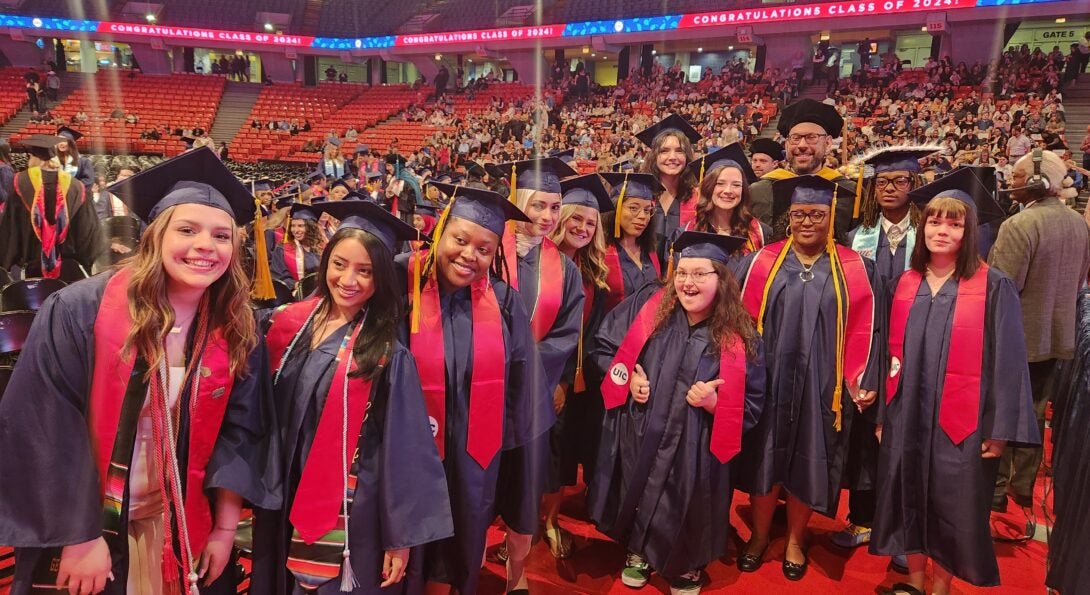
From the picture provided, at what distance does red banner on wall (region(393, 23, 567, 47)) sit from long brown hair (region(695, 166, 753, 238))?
23266 millimetres

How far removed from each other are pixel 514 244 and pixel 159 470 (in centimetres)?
164

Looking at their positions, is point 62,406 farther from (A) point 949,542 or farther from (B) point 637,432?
(A) point 949,542

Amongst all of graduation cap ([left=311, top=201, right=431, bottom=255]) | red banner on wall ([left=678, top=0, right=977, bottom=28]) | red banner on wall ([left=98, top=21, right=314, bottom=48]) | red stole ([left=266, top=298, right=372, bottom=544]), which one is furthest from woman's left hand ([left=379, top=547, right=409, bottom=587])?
red banner on wall ([left=98, top=21, right=314, bottom=48])

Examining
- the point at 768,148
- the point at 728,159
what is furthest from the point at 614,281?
the point at 768,148

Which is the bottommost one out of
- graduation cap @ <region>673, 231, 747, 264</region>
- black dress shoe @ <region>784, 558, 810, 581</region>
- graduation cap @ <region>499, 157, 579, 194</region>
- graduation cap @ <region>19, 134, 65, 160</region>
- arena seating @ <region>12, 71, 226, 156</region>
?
black dress shoe @ <region>784, 558, 810, 581</region>

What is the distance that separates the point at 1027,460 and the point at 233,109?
30.3 m

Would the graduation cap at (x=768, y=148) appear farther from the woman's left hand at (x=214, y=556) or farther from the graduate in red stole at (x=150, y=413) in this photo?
the woman's left hand at (x=214, y=556)

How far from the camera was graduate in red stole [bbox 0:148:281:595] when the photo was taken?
1544 millimetres

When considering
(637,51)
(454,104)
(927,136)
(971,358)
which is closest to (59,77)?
(454,104)

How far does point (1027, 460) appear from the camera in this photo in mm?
3773

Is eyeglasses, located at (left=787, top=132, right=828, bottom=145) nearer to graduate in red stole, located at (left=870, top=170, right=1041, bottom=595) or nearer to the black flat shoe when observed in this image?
graduate in red stole, located at (left=870, top=170, right=1041, bottom=595)

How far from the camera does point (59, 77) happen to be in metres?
27.2

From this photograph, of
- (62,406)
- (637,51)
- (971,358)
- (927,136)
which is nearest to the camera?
(62,406)

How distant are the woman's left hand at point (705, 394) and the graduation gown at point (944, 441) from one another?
0.80 m
